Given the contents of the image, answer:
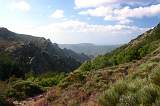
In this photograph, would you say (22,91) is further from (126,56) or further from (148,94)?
(126,56)

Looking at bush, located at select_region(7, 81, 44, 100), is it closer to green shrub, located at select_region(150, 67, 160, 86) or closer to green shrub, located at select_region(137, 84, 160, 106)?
green shrub, located at select_region(150, 67, 160, 86)

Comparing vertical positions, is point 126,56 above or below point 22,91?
above

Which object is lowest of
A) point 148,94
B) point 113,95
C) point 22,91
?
point 22,91

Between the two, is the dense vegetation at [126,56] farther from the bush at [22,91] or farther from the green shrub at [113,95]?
the green shrub at [113,95]

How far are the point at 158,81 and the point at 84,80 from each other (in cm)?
1524

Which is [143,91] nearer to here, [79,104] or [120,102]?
[120,102]

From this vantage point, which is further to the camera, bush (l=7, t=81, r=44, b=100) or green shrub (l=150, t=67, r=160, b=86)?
bush (l=7, t=81, r=44, b=100)

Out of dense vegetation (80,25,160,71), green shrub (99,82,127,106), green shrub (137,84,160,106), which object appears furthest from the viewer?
dense vegetation (80,25,160,71)

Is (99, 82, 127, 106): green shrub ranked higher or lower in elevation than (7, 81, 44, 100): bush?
higher

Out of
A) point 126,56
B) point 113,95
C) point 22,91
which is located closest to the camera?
point 113,95

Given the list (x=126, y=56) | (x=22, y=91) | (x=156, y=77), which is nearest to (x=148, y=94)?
(x=156, y=77)

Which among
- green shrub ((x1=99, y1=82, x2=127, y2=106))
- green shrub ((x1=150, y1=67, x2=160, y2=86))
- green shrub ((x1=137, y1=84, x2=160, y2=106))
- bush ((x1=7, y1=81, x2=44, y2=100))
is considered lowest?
bush ((x1=7, y1=81, x2=44, y2=100))

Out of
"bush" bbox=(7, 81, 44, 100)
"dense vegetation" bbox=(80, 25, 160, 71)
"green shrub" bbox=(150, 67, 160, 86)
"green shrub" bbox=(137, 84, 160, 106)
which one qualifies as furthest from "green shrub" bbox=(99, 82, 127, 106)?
"dense vegetation" bbox=(80, 25, 160, 71)

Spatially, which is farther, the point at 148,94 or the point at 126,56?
the point at 126,56
